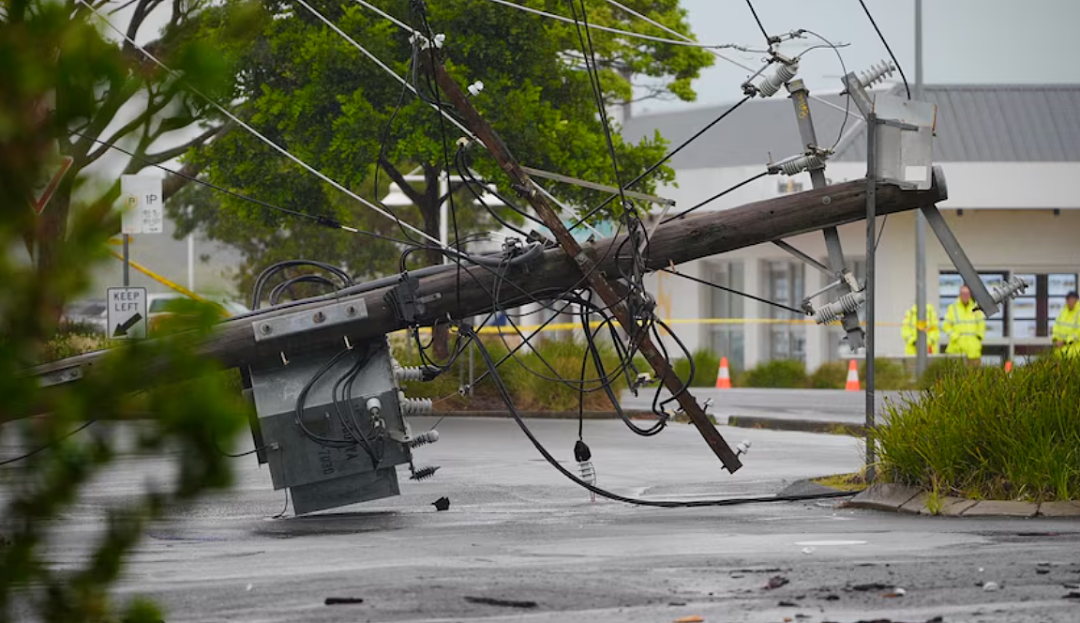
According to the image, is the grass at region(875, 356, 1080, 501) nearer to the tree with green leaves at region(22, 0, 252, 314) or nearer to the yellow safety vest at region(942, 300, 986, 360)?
the tree with green leaves at region(22, 0, 252, 314)

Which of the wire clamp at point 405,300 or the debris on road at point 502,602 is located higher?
the wire clamp at point 405,300

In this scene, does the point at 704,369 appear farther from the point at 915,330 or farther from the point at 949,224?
the point at 949,224

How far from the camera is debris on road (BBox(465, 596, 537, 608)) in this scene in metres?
7.54

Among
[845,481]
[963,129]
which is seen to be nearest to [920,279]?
[963,129]

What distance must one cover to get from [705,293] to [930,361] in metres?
13.1

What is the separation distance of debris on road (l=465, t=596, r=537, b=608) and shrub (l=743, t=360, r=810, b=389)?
97.1ft

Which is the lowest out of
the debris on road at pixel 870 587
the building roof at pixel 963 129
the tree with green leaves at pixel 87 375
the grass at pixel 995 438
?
the debris on road at pixel 870 587

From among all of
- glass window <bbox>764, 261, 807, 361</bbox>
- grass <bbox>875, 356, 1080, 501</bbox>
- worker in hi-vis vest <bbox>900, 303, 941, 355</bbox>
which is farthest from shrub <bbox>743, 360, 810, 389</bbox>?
grass <bbox>875, 356, 1080, 501</bbox>

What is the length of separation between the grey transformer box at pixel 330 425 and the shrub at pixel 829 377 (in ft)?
82.7

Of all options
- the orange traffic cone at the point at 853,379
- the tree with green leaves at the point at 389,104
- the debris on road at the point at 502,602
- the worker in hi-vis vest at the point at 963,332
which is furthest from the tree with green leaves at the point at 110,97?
the orange traffic cone at the point at 853,379

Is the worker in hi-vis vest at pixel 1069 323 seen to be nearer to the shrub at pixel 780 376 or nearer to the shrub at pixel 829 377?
the shrub at pixel 829 377

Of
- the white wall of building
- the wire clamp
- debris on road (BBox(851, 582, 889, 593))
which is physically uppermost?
the white wall of building

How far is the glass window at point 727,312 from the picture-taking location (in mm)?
46562

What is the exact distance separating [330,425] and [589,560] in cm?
316
